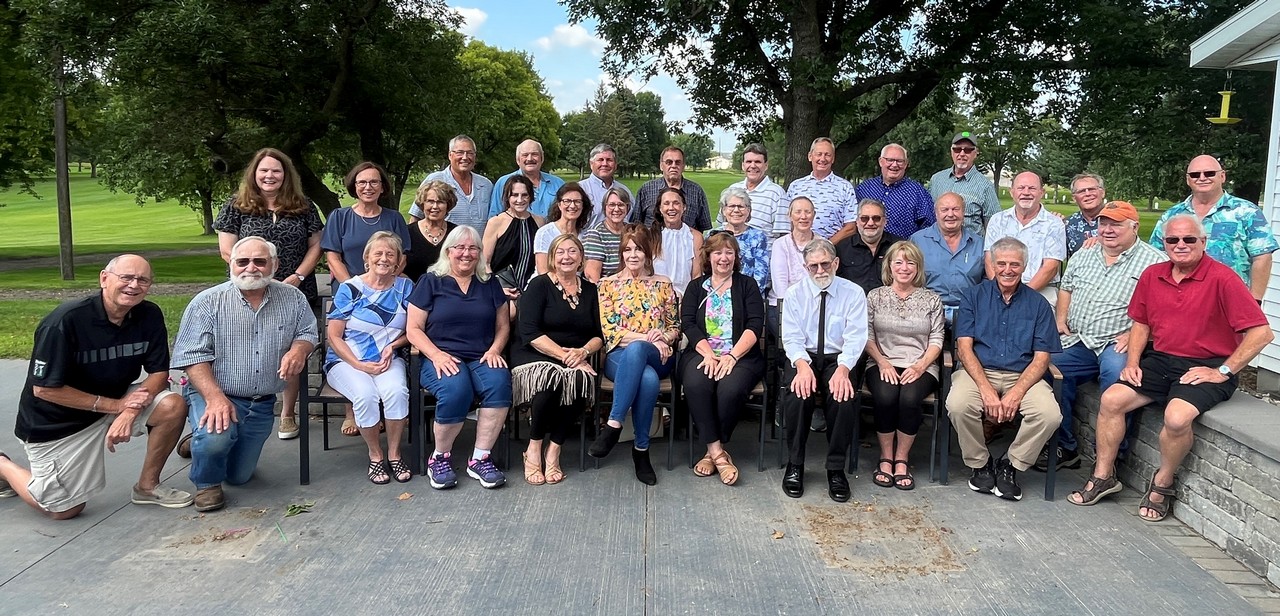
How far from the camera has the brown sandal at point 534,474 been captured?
13.4ft

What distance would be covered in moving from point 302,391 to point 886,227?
354 cm

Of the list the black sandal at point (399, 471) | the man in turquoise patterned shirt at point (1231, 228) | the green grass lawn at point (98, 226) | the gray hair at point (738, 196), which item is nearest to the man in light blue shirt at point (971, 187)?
the man in turquoise patterned shirt at point (1231, 228)

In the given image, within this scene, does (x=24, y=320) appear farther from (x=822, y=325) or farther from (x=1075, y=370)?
(x=1075, y=370)

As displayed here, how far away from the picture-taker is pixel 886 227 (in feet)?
17.0

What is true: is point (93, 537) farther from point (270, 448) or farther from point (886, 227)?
point (886, 227)

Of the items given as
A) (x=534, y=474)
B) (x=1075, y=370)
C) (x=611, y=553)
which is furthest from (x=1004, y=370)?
(x=534, y=474)

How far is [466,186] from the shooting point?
5.39 metres

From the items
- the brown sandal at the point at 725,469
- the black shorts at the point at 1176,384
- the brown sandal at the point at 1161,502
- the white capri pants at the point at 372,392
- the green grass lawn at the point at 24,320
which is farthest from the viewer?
the green grass lawn at the point at 24,320

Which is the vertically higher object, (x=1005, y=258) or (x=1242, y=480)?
(x=1005, y=258)

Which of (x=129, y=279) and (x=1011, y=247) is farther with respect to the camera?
(x=1011, y=247)

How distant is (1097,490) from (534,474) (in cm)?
271

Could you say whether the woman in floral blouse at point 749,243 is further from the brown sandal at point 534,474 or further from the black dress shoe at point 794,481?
the brown sandal at point 534,474

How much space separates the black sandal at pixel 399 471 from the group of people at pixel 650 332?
18mm

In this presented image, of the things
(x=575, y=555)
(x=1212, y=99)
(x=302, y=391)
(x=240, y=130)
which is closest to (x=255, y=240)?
(x=302, y=391)
